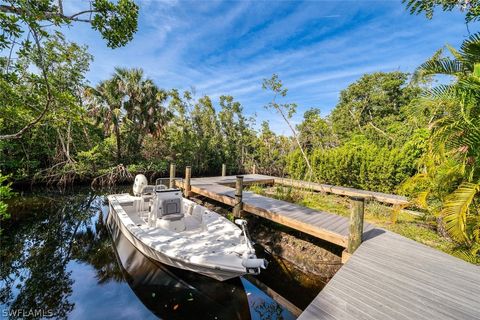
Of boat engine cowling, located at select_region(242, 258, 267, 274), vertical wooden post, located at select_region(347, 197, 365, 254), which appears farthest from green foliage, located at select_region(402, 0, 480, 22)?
boat engine cowling, located at select_region(242, 258, 267, 274)

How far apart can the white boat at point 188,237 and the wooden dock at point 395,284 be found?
1110 mm

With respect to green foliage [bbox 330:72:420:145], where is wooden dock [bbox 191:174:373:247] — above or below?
below

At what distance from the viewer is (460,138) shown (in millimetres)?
3586

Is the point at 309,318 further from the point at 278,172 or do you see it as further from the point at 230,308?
the point at 278,172

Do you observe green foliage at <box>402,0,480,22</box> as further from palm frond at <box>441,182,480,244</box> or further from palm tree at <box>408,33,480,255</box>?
palm frond at <box>441,182,480,244</box>

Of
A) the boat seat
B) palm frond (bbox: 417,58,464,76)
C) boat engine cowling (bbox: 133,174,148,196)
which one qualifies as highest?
palm frond (bbox: 417,58,464,76)

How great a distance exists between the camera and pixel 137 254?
16.7 feet

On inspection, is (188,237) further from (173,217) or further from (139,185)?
(139,185)

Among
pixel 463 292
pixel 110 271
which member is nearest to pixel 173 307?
pixel 110 271

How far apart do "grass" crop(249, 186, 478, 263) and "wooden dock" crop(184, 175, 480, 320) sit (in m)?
0.89

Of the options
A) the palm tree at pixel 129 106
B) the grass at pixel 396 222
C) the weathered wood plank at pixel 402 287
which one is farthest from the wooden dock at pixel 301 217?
the palm tree at pixel 129 106

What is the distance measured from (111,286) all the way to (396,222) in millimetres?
7536

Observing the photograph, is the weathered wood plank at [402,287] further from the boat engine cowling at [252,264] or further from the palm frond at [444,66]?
the palm frond at [444,66]

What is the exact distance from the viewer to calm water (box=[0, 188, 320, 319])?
3506mm
